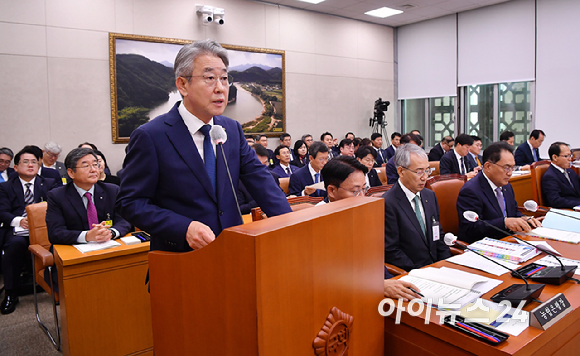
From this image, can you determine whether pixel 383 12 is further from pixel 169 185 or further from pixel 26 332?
pixel 169 185

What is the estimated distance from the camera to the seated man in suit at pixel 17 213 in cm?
379

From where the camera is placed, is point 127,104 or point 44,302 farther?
point 127,104

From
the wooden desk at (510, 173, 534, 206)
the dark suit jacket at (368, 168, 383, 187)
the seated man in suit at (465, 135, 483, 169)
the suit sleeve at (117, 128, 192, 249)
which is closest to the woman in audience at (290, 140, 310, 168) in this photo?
the dark suit jacket at (368, 168, 383, 187)

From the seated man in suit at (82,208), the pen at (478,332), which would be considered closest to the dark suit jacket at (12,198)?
the seated man in suit at (82,208)

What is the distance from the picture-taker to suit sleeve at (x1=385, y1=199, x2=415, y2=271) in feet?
7.85

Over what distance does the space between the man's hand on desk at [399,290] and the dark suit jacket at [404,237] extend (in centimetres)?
87

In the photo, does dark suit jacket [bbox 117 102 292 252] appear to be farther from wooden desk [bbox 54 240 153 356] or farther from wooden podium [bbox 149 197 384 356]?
wooden desk [bbox 54 240 153 356]

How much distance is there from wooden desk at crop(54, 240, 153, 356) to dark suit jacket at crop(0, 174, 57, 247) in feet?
5.80

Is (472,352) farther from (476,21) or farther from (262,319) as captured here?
(476,21)

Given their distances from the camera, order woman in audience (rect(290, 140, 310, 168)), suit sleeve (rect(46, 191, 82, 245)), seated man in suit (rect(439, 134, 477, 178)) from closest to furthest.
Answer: suit sleeve (rect(46, 191, 82, 245)), seated man in suit (rect(439, 134, 477, 178)), woman in audience (rect(290, 140, 310, 168))

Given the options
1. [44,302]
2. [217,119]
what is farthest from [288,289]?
[44,302]

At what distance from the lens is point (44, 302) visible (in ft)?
12.8

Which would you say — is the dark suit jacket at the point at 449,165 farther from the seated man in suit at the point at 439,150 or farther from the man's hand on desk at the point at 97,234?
the man's hand on desk at the point at 97,234

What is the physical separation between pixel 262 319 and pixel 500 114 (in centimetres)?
1020
